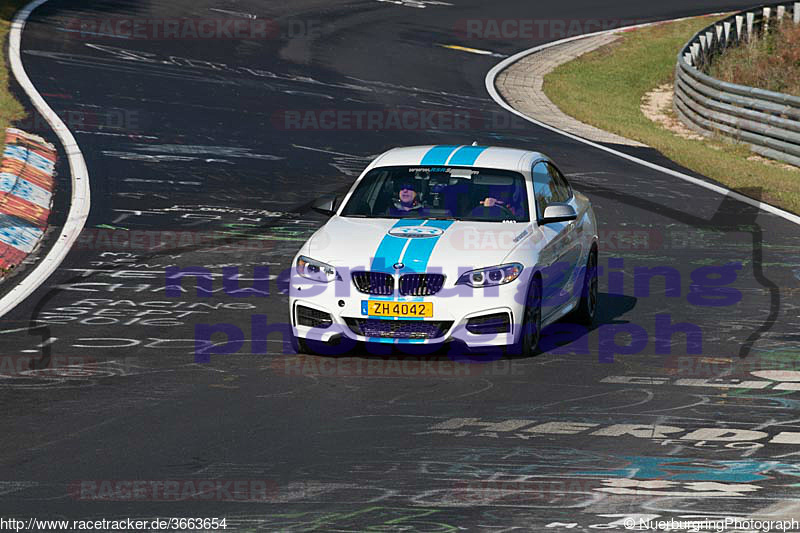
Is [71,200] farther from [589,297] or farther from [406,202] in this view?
[589,297]

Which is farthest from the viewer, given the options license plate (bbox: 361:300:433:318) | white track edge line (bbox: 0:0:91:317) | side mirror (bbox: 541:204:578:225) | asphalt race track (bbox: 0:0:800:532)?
white track edge line (bbox: 0:0:91:317)

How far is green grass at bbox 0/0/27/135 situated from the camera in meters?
23.2

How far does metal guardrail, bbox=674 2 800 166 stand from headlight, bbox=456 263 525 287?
52.3 feet

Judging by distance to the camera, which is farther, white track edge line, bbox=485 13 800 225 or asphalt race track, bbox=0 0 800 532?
white track edge line, bbox=485 13 800 225

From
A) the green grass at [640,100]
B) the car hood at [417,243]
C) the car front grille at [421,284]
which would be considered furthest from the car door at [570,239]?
the green grass at [640,100]

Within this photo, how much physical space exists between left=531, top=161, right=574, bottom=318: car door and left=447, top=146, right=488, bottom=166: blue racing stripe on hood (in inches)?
20.6

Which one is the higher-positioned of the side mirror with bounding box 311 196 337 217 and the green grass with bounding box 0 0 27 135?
the side mirror with bounding box 311 196 337 217

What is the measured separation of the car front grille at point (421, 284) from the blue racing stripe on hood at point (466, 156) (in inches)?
71.4

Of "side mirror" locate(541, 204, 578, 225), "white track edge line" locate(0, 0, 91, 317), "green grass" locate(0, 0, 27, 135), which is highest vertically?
"side mirror" locate(541, 204, 578, 225)

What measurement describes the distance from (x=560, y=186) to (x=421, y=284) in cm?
268

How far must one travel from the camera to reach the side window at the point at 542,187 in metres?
12.1

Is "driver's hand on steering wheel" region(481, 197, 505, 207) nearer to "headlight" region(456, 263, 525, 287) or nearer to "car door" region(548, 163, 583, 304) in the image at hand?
"car door" region(548, 163, 583, 304)

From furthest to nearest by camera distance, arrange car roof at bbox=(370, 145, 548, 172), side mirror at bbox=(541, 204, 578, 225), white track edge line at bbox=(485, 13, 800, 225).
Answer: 1. white track edge line at bbox=(485, 13, 800, 225)
2. car roof at bbox=(370, 145, 548, 172)
3. side mirror at bbox=(541, 204, 578, 225)

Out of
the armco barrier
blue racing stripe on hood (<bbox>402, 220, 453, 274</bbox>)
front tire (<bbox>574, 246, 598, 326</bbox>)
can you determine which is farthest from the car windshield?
the armco barrier
